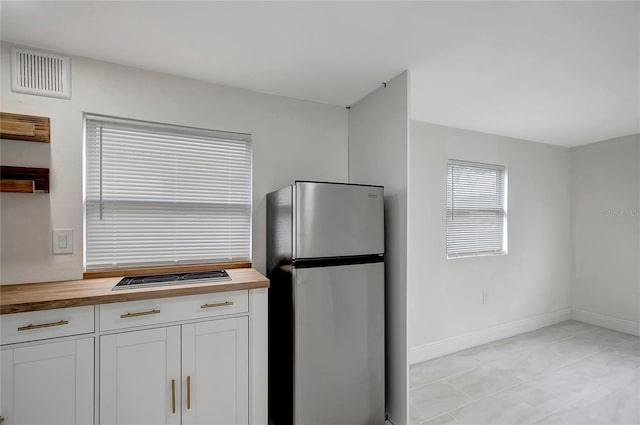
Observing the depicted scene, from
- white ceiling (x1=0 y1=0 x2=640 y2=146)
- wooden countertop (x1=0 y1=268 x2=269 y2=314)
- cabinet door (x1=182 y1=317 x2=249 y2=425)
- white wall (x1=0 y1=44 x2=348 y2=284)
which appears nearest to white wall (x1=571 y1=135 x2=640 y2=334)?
white ceiling (x1=0 y1=0 x2=640 y2=146)

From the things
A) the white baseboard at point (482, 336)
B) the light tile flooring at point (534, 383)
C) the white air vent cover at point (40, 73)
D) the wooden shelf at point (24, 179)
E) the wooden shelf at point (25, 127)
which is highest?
the white air vent cover at point (40, 73)

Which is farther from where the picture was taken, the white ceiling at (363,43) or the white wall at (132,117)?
the white wall at (132,117)

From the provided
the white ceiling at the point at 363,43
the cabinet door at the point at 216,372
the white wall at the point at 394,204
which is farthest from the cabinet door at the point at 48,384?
the white wall at the point at 394,204

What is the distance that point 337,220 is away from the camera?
193 cm

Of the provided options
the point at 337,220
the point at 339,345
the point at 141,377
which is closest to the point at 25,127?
the point at 141,377

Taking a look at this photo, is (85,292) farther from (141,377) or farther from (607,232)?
(607,232)

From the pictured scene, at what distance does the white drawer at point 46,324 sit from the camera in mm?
1380

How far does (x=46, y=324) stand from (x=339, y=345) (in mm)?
1536

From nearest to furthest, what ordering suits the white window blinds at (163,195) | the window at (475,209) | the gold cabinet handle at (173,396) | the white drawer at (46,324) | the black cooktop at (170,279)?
the white drawer at (46,324)
the gold cabinet handle at (173,396)
the black cooktop at (170,279)
the white window blinds at (163,195)
the window at (475,209)

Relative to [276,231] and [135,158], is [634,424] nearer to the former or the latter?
[276,231]

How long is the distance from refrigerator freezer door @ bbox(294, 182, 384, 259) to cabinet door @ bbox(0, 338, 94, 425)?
120 cm

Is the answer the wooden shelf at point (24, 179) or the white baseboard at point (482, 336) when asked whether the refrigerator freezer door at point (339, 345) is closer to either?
the white baseboard at point (482, 336)

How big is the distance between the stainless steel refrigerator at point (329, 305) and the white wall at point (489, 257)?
72 cm

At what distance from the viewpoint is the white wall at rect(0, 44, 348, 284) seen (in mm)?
1765
